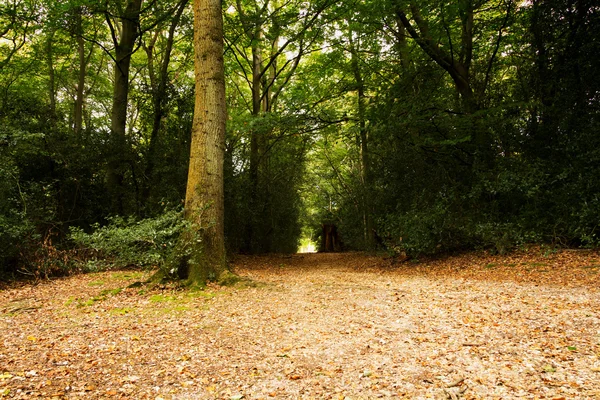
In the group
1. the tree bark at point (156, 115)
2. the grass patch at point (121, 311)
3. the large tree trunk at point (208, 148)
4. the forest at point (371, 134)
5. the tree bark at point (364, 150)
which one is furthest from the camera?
the tree bark at point (364, 150)

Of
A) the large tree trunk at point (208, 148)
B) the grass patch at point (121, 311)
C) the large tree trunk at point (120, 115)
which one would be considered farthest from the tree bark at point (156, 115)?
the grass patch at point (121, 311)

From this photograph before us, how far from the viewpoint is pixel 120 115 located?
11047 mm

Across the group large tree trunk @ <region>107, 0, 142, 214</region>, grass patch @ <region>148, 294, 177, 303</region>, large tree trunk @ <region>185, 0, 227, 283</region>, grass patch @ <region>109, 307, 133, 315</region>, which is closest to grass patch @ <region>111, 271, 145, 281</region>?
grass patch @ <region>148, 294, 177, 303</region>

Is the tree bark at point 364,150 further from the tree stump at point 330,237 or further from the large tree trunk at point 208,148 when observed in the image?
the large tree trunk at point 208,148

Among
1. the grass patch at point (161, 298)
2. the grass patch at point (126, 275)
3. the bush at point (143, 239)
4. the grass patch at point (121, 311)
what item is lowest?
the grass patch at point (121, 311)

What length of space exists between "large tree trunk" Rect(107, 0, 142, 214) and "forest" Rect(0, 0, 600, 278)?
40mm

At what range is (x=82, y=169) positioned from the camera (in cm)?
933

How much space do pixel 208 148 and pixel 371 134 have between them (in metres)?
5.70

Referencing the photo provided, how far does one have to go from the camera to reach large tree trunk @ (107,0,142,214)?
987 cm

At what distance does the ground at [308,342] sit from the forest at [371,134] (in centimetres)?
168

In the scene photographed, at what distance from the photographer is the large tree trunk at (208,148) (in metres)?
6.02

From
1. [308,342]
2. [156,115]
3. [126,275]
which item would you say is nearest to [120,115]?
[156,115]

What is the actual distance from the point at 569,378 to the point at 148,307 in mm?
4625

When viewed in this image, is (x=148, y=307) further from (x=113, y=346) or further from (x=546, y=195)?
(x=546, y=195)
